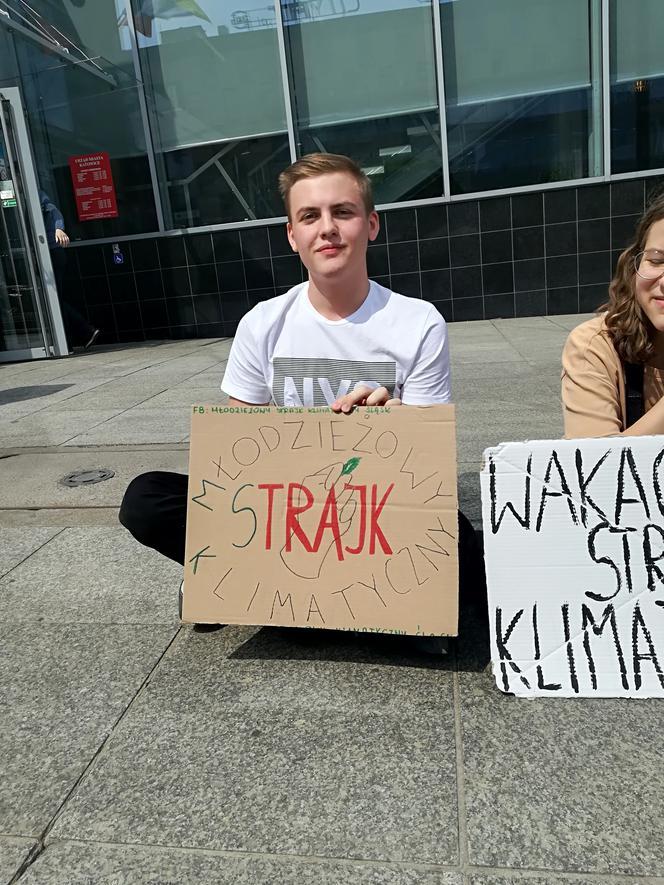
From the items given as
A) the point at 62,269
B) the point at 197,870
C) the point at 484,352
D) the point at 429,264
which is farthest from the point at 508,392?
the point at 62,269

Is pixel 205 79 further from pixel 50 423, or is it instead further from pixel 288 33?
pixel 50 423

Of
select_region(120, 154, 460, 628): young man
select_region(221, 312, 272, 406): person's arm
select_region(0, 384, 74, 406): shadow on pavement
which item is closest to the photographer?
select_region(120, 154, 460, 628): young man

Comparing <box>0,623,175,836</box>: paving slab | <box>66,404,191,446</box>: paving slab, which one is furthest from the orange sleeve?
<box>66,404,191,446</box>: paving slab

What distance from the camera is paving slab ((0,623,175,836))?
1708 millimetres

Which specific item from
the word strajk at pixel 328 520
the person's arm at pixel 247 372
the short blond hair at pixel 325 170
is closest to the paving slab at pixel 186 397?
the person's arm at pixel 247 372

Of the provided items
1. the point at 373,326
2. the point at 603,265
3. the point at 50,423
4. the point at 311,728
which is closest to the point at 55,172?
the point at 50,423

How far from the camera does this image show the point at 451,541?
2.02 metres

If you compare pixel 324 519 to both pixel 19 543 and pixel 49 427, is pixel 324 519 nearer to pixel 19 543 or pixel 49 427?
pixel 19 543

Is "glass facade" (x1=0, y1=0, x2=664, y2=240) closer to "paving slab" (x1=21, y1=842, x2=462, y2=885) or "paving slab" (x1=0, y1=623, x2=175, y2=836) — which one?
"paving slab" (x1=0, y1=623, x2=175, y2=836)

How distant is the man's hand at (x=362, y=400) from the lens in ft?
6.83

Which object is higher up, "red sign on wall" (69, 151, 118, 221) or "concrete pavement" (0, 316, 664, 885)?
"red sign on wall" (69, 151, 118, 221)

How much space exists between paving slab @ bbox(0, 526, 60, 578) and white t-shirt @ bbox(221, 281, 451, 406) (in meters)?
1.39

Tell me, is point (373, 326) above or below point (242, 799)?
above

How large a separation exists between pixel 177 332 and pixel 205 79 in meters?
3.33
